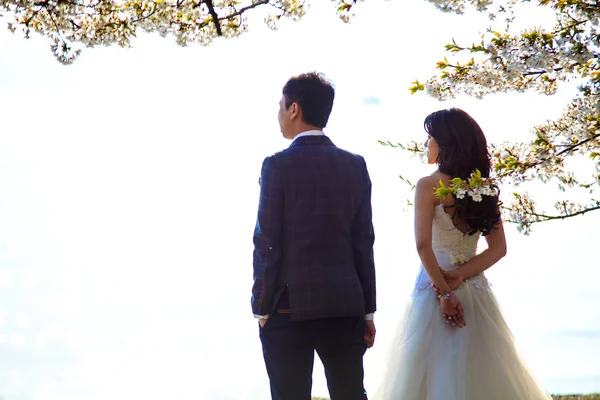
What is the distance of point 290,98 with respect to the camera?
4.01 m

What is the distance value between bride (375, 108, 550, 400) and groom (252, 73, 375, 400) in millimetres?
832

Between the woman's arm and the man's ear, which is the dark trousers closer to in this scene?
the woman's arm

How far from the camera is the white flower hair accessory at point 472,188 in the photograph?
4.18 metres

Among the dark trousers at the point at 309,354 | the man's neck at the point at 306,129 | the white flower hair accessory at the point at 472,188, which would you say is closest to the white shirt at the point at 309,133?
the man's neck at the point at 306,129

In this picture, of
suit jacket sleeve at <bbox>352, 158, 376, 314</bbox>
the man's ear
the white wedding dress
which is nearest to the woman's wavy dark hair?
the white wedding dress

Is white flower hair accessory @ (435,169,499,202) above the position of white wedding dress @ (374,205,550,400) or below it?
above

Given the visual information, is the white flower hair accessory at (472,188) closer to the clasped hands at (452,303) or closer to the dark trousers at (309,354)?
the clasped hands at (452,303)

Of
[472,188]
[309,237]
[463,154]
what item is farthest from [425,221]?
[309,237]

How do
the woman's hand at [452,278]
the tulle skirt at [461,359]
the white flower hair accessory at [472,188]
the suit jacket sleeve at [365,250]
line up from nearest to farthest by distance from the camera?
the suit jacket sleeve at [365,250] < the white flower hair accessory at [472,188] < the tulle skirt at [461,359] < the woman's hand at [452,278]

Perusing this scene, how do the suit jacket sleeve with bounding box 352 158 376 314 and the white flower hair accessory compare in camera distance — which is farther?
the white flower hair accessory

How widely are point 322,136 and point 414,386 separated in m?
1.89

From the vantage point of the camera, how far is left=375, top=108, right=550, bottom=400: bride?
455cm

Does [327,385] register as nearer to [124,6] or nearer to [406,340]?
[406,340]

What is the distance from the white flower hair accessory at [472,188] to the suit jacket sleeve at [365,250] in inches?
21.3
